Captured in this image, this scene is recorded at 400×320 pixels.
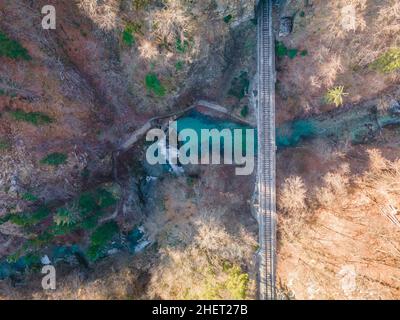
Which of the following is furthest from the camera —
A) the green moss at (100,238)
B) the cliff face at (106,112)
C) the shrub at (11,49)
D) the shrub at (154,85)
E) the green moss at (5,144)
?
the green moss at (100,238)

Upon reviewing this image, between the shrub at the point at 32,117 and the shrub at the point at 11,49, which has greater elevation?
the shrub at the point at 11,49

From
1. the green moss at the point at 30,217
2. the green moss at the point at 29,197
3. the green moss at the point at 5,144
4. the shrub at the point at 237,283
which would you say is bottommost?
the shrub at the point at 237,283

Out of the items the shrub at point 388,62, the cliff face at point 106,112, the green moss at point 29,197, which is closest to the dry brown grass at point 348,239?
the cliff face at point 106,112

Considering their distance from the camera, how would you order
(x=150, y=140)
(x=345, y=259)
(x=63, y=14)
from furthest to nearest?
1. (x=150, y=140)
2. (x=345, y=259)
3. (x=63, y=14)

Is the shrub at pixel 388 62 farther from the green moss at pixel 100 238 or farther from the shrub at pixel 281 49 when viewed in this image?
the green moss at pixel 100 238

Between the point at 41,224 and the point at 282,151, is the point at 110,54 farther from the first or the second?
the point at 282,151

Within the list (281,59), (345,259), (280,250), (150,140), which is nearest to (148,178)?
(150,140)

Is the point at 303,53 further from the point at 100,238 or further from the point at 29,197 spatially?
the point at 29,197
